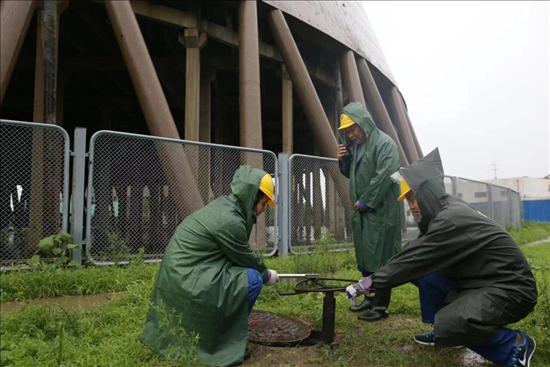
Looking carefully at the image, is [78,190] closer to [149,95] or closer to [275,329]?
[149,95]

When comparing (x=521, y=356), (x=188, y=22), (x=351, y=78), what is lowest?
(x=521, y=356)

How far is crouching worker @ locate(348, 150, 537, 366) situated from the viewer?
7.87ft

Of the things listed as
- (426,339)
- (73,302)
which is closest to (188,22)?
(73,302)

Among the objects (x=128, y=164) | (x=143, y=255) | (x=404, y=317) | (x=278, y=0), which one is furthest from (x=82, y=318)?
(x=278, y=0)

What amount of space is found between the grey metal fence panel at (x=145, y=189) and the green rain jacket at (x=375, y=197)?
7.83 ft

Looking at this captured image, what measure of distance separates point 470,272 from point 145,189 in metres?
4.38

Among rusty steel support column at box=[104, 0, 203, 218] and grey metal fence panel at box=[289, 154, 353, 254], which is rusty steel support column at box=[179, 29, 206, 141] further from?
grey metal fence panel at box=[289, 154, 353, 254]

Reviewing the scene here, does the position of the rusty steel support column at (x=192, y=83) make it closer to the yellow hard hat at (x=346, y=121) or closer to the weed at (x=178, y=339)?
the yellow hard hat at (x=346, y=121)

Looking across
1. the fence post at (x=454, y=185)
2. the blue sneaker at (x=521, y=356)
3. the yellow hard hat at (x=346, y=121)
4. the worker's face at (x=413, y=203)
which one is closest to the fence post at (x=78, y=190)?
the yellow hard hat at (x=346, y=121)

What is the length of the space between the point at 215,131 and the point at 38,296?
1218 centimetres

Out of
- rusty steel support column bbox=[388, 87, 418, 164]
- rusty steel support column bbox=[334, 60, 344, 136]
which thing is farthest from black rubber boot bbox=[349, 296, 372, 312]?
rusty steel support column bbox=[388, 87, 418, 164]

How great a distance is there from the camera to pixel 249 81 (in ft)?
26.6

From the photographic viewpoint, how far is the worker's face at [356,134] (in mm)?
4094

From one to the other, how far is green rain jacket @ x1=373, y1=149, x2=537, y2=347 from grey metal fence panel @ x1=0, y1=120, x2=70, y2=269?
3.86m
